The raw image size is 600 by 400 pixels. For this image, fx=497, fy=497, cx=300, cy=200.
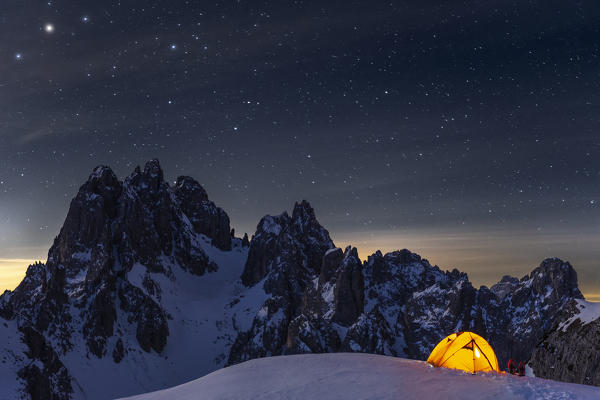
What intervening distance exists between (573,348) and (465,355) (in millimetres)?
17854

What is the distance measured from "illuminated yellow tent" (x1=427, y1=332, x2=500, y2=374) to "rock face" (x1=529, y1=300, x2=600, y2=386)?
45.3 ft

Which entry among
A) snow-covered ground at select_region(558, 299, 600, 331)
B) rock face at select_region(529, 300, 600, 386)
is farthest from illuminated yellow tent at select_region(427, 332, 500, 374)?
snow-covered ground at select_region(558, 299, 600, 331)

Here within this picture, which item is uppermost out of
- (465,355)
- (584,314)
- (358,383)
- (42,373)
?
(584,314)

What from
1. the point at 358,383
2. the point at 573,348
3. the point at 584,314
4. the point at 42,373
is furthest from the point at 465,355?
the point at 42,373

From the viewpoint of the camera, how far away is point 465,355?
25.8 m

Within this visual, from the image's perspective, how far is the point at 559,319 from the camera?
4306cm

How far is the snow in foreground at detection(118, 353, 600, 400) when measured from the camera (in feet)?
64.6

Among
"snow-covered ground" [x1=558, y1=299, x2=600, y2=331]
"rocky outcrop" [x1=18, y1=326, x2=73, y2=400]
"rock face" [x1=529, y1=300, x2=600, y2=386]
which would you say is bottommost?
"rocky outcrop" [x1=18, y1=326, x2=73, y2=400]

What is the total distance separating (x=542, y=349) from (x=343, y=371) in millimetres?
25984

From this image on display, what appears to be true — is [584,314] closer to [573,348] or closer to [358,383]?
[573,348]

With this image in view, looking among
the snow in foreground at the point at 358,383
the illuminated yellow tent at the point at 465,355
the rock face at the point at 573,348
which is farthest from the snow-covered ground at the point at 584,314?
the snow in foreground at the point at 358,383

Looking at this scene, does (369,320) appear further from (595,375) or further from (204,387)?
(204,387)

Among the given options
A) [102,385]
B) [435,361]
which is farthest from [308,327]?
[435,361]

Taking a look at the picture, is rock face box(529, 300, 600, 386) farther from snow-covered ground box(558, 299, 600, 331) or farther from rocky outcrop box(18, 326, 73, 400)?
rocky outcrop box(18, 326, 73, 400)
